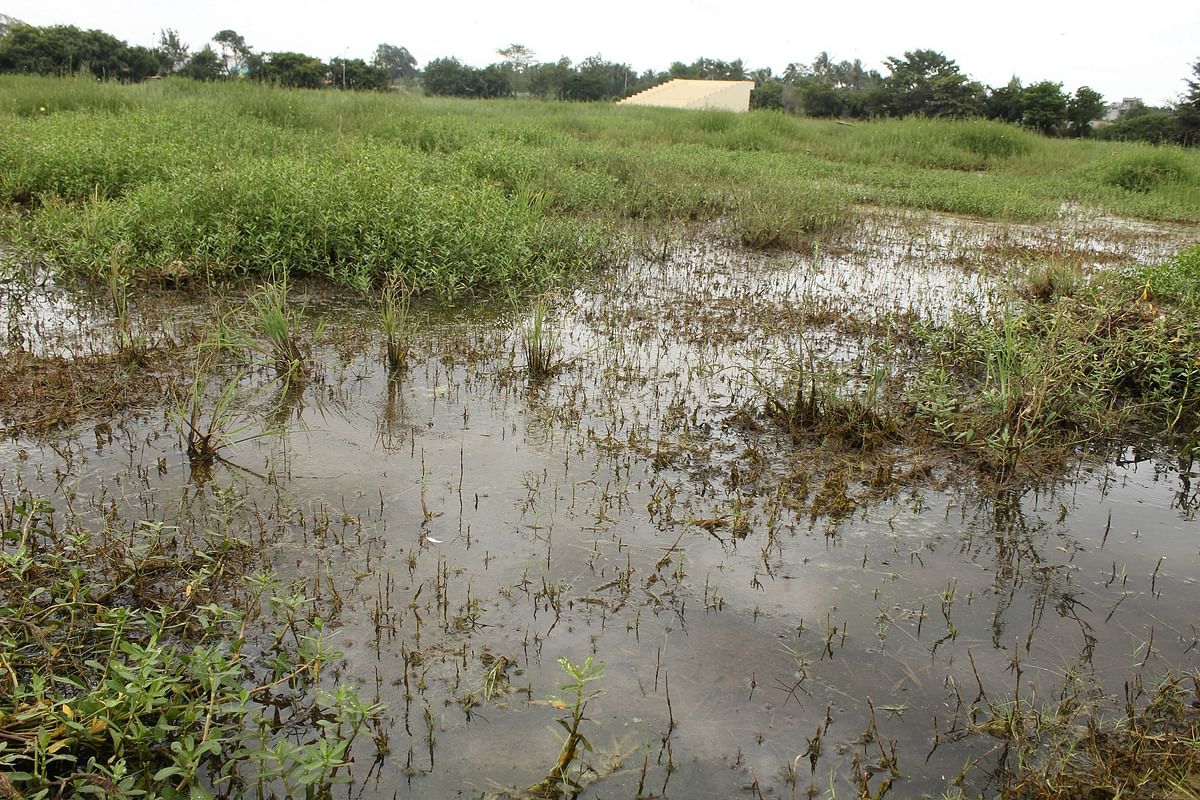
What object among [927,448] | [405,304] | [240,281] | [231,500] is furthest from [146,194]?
[927,448]

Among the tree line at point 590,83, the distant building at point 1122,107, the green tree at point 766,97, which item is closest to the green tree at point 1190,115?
the tree line at point 590,83

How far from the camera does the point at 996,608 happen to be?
340 centimetres

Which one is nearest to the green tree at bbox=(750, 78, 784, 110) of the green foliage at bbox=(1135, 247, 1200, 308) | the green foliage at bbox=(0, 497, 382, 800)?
the green foliage at bbox=(1135, 247, 1200, 308)

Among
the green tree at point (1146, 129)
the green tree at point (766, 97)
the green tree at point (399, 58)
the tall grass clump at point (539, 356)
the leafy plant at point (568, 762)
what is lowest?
the leafy plant at point (568, 762)

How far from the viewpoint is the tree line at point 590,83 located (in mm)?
32562

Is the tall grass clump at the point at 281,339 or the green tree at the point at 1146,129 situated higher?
the green tree at the point at 1146,129

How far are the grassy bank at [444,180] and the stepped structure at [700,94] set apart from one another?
77.3 ft

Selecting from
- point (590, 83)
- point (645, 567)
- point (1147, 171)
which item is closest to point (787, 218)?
point (645, 567)

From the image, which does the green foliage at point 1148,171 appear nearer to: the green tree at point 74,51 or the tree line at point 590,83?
the tree line at point 590,83

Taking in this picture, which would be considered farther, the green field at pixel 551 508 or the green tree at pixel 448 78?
the green tree at pixel 448 78

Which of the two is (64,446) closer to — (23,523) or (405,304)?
(23,523)

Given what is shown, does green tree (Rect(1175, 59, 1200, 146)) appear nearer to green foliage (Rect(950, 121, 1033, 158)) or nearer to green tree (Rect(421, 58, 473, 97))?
green foliage (Rect(950, 121, 1033, 158))

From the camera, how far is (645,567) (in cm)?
354

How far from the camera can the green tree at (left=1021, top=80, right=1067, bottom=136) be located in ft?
111
